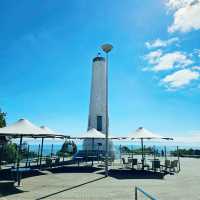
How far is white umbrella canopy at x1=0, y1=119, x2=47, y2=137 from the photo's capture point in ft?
44.2

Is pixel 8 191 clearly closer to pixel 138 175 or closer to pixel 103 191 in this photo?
pixel 103 191

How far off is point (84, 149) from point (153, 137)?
1671cm

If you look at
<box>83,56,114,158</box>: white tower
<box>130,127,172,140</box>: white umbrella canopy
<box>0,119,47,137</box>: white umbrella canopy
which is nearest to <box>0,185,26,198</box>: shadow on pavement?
<box>0,119,47,137</box>: white umbrella canopy

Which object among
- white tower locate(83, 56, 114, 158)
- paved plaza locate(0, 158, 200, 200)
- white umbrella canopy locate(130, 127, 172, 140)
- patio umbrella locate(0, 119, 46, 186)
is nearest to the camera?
paved plaza locate(0, 158, 200, 200)

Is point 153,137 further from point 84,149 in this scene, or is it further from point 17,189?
point 84,149

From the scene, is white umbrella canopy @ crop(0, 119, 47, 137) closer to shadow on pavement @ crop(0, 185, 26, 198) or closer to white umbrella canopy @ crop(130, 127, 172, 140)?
shadow on pavement @ crop(0, 185, 26, 198)

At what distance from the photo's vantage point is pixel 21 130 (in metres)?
13.9

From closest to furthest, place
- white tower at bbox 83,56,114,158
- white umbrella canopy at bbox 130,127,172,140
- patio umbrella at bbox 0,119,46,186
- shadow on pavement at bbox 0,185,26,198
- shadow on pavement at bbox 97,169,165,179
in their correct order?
shadow on pavement at bbox 0,185,26,198, patio umbrella at bbox 0,119,46,186, shadow on pavement at bbox 97,169,165,179, white umbrella canopy at bbox 130,127,172,140, white tower at bbox 83,56,114,158

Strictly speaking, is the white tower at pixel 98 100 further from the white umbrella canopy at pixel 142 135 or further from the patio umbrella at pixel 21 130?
the patio umbrella at pixel 21 130

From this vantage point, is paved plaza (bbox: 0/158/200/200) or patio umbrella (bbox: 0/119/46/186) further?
patio umbrella (bbox: 0/119/46/186)

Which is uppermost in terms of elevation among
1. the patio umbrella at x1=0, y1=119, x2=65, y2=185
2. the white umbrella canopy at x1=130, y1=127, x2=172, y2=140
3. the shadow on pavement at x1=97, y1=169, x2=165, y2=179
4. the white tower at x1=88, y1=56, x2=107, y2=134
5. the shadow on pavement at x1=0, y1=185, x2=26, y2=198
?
the white tower at x1=88, y1=56, x2=107, y2=134

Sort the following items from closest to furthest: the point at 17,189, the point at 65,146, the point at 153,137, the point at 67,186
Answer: the point at 17,189 < the point at 67,186 < the point at 153,137 < the point at 65,146

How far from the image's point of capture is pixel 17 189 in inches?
475

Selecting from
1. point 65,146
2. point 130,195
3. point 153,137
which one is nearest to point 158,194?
point 130,195
